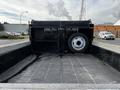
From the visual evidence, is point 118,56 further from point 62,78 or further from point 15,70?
point 15,70

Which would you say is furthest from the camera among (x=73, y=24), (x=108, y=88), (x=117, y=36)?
(x=117, y=36)

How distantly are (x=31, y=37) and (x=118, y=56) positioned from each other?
403cm

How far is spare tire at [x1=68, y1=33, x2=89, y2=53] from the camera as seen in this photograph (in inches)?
289

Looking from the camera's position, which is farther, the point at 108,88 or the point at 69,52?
the point at 69,52

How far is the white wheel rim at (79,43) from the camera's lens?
735cm

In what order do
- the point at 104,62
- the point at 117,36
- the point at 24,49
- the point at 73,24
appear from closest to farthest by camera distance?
the point at 104,62 → the point at 24,49 → the point at 73,24 → the point at 117,36

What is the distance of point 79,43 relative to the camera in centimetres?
754

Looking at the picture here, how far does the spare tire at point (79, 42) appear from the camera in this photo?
7332 mm

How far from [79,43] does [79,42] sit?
Answer: 4cm

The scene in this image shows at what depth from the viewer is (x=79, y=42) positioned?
757cm

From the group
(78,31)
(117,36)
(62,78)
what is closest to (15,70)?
(62,78)

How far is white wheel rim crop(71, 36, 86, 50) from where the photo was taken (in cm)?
735

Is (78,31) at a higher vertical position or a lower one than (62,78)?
higher

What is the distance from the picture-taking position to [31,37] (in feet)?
26.0
